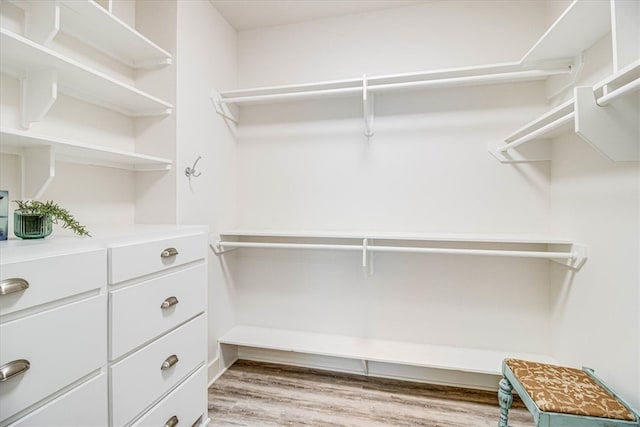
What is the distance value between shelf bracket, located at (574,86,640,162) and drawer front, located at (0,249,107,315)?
1828 mm

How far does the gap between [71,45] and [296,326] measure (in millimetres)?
2111

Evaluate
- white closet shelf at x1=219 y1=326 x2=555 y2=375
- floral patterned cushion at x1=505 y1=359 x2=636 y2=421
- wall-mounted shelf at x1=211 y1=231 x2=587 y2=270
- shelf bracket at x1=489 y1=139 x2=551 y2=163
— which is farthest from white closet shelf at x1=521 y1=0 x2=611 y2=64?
white closet shelf at x1=219 y1=326 x2=555 y2=375

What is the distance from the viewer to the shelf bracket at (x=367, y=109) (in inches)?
76.2

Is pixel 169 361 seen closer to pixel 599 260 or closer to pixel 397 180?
pixel 397 180

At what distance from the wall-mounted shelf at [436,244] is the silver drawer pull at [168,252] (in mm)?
696

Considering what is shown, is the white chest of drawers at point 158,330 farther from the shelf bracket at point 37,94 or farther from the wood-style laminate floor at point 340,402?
the shelf bracket at point 37,94

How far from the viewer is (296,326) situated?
91.1 inches

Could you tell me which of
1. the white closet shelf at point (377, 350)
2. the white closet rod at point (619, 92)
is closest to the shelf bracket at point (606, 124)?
the white closet rod at point (619, 92)

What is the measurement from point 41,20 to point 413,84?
1.79 metres

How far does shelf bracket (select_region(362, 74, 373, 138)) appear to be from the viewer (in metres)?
1.94

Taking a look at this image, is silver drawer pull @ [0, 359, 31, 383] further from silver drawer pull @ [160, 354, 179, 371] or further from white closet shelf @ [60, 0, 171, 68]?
white closet shelf @ [60, 0, 171, 68]

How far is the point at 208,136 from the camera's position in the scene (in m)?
2.07

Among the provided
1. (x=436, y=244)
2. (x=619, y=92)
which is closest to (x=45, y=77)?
(x=619, y=92)

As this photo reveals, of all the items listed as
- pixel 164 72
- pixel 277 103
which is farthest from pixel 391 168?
pixel 164 72
